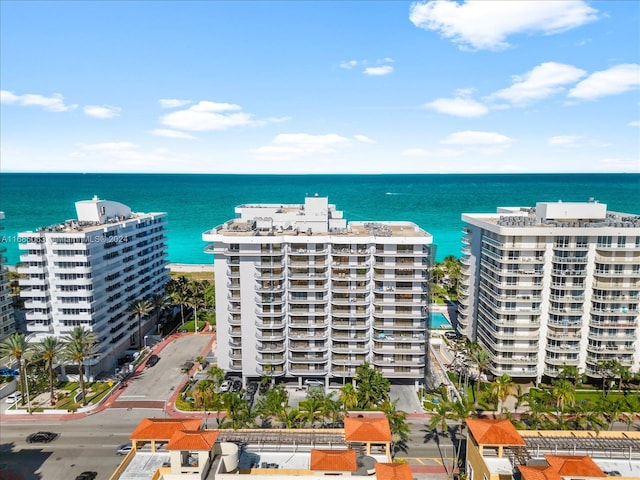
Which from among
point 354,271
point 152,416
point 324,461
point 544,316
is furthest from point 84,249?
point 544,316

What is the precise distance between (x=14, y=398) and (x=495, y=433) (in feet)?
235

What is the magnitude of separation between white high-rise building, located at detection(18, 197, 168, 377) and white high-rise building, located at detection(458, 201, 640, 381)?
66.8 metres

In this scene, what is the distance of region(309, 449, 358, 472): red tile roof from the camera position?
36188 millimetres

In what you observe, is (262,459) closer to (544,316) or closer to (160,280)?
(544,316)

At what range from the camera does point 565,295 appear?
236 ft

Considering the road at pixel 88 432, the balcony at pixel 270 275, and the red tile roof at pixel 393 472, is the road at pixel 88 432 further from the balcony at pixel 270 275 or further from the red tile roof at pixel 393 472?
the red tile roof at pixel 393 472

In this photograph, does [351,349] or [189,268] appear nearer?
[351,349]

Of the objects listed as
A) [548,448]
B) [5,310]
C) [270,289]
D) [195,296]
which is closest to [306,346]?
[270,289]

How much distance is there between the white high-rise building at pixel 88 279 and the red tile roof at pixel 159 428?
138 ft

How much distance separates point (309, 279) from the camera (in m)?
72.4

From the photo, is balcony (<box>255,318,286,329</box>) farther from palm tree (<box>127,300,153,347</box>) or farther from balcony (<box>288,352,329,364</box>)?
palm tree (<box>127,300,153,347</box>)

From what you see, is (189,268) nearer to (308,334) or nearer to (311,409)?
(308,334)

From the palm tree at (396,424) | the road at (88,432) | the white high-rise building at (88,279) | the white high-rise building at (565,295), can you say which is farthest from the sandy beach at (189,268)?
the palm tree at (396,424)

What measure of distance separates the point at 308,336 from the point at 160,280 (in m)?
49.7
